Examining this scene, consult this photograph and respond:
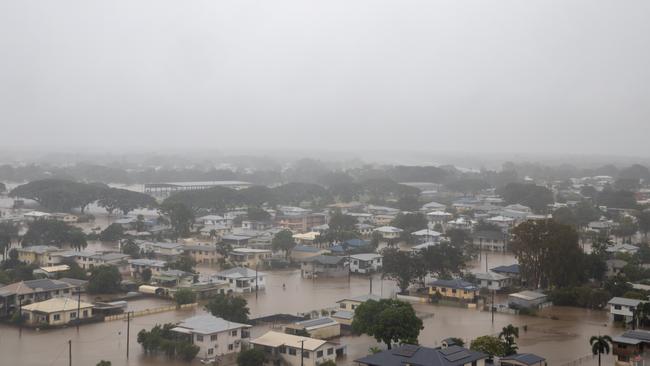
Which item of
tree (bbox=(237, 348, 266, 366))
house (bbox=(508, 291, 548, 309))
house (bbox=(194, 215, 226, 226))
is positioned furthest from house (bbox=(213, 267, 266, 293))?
house (bbox=(194, 215, 226, 226))

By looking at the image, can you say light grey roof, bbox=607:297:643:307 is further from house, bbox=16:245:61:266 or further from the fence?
house, bbox=16:245:61:266

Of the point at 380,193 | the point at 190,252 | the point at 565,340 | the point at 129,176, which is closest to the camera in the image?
the point at 565,340

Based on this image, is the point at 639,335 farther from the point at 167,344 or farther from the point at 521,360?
the point at 167,344

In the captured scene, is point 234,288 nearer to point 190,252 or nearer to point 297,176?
point 190,252

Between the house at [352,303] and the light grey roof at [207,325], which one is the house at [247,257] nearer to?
the house at [352,303]

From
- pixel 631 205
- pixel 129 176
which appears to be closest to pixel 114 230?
pixel 631 205
